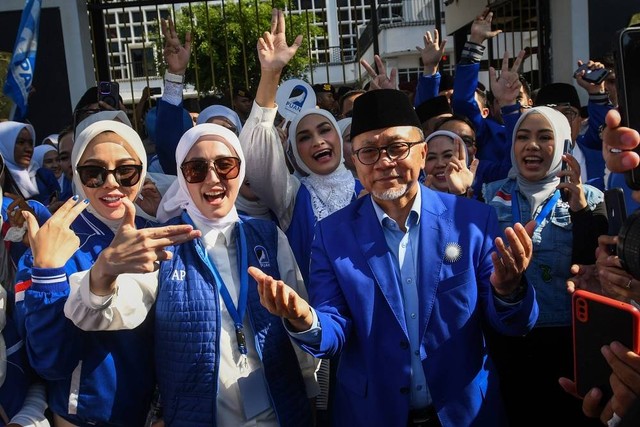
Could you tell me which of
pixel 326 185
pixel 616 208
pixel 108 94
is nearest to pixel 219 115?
pixel 326 185

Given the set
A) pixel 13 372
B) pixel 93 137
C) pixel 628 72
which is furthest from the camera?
pixel 93 137

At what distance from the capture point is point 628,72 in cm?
194

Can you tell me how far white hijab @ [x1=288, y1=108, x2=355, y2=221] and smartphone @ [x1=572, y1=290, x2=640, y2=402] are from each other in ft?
6.13

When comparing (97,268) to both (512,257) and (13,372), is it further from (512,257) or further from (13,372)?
(512,257)

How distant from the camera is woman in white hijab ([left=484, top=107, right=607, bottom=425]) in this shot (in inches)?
131

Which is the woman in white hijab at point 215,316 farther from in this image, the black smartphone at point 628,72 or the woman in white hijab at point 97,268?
the black smartphone at point 628,72

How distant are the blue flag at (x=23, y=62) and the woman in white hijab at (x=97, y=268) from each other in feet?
10.2

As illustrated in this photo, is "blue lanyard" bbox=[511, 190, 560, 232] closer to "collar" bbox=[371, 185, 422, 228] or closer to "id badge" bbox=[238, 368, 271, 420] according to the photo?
"collar" bbox=[371, 185, 422, 228]

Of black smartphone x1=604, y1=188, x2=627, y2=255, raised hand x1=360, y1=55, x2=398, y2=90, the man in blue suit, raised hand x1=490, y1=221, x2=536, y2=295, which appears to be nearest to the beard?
the man in blue suit

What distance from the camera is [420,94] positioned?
223 inches

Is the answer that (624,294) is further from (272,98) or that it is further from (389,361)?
(272,98)

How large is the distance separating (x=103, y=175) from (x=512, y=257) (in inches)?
68.5

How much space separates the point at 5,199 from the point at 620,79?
2.87m

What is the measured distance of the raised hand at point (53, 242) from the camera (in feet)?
8.24
